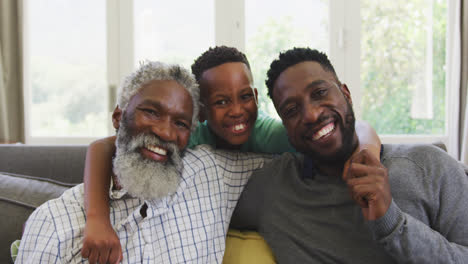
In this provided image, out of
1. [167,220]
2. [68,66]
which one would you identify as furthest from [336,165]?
[68,66]

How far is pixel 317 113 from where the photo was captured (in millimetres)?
1104

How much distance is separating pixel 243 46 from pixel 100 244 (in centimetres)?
236

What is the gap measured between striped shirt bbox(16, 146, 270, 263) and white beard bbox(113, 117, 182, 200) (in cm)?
6

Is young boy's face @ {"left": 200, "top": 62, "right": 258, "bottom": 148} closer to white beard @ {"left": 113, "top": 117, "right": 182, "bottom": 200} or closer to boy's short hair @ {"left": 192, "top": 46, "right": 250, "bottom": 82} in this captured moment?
boy's short hair @ {"left": 192, "top": 46, "right": 250, "bottom": 82}

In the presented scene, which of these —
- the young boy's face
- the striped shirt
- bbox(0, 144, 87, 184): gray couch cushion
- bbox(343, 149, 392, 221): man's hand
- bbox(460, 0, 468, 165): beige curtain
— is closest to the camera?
bbox(343, 149, 392, 221): man's hand

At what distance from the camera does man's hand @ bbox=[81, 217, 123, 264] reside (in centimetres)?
94

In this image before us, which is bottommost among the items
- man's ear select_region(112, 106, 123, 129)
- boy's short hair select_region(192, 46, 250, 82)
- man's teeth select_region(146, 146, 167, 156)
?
man's teeth select_region(146, 146, 167, 156)

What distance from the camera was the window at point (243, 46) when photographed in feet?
9.78

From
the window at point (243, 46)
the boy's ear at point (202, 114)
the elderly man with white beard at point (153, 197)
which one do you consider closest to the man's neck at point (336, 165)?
the elderly man with white beard at point (153, 197)

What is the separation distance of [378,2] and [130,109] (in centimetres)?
260

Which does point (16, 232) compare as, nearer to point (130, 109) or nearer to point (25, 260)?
point (25, 260)

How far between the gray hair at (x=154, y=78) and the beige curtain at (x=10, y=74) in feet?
7.24

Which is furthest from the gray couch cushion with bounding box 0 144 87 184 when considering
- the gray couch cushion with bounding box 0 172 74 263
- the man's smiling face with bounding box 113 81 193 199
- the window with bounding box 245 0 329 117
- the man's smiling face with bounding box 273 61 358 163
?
→ the window with bounding box 245 0 329 117

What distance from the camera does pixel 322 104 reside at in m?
1.12
